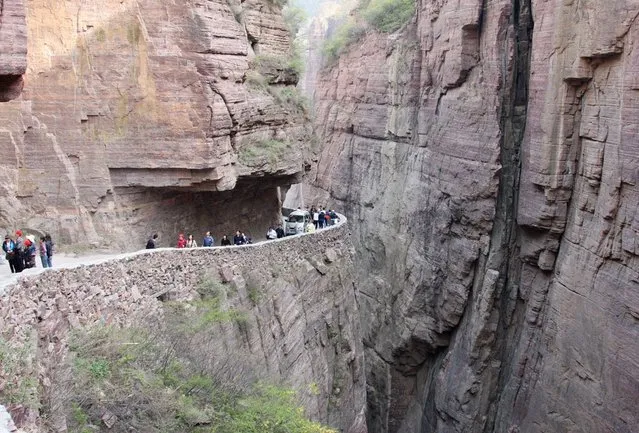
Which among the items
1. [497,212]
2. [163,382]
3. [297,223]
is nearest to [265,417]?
[163,382]

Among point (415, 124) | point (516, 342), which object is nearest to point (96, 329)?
point (516, 342)

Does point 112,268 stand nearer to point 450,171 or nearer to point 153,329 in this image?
point 153,329

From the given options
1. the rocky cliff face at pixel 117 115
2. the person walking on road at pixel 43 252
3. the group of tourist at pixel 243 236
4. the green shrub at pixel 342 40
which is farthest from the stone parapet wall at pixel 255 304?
the green shrub at pixel 342 40

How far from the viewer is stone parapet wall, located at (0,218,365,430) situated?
10992 mm

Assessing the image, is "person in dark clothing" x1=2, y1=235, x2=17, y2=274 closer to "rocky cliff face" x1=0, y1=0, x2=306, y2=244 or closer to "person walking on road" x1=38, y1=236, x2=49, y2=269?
"person walking on road" x1=38, y1=236, x2=49, y2=269

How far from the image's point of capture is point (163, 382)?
1243cm

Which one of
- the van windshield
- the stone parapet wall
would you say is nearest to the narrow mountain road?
the stone parapet wall

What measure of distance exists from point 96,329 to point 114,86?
9.28 m

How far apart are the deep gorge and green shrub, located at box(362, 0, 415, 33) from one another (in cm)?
106

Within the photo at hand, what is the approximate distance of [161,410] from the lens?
36.9ft

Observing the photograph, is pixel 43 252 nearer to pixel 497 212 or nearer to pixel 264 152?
pixel 264 152

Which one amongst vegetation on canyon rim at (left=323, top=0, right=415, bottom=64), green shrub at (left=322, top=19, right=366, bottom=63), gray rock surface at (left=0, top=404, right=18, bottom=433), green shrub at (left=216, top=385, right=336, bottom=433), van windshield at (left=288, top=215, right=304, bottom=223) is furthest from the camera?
green shrub at (left=322, top=19, right=366, bottom=63)

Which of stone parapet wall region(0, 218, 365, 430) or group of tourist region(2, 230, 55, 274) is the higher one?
group of tourist region(2, 230, 55, 274)

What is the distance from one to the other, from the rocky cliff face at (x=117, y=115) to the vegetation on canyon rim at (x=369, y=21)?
23173mm
